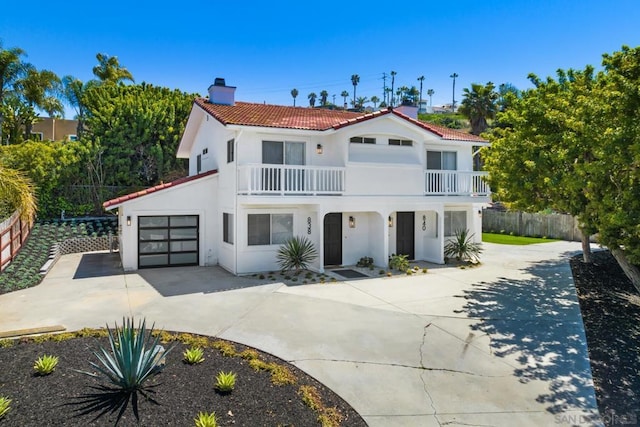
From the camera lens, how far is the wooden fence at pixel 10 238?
12.8 metres

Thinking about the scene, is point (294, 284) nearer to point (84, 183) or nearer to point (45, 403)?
point (45, 403)

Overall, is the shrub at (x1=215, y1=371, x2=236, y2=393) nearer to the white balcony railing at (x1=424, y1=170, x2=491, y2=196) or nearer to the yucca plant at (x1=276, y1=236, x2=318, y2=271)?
the yucca plant at (x1=276, y1=236, x2=318, y2=271)

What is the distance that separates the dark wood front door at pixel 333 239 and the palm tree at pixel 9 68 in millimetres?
26489

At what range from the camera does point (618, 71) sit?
8922 millimetres

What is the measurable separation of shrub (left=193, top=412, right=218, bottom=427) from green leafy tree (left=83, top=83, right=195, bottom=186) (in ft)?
78.7

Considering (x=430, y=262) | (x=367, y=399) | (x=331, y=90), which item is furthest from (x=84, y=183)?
(x=331, y=90)

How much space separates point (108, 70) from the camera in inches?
1507

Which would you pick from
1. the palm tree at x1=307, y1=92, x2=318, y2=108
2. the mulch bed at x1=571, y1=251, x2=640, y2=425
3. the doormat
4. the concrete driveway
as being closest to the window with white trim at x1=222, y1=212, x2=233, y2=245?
the concrete driveway

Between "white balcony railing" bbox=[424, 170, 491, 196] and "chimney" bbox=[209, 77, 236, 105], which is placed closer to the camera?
"white balcony railing" bbox=[424, 170, 491, 196]

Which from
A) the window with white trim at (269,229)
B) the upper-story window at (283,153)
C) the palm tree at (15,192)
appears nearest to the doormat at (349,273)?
the window with white trim at (269,229)

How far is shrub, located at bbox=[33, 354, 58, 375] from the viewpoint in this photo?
5.86 m

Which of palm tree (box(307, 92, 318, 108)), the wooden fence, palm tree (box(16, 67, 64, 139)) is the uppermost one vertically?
palm tree (box(307, 92, 318, 108))

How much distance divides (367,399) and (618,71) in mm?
8751

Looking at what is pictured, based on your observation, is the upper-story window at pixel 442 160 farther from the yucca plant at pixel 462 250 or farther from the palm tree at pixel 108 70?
the palm tree at pixel 108 70
